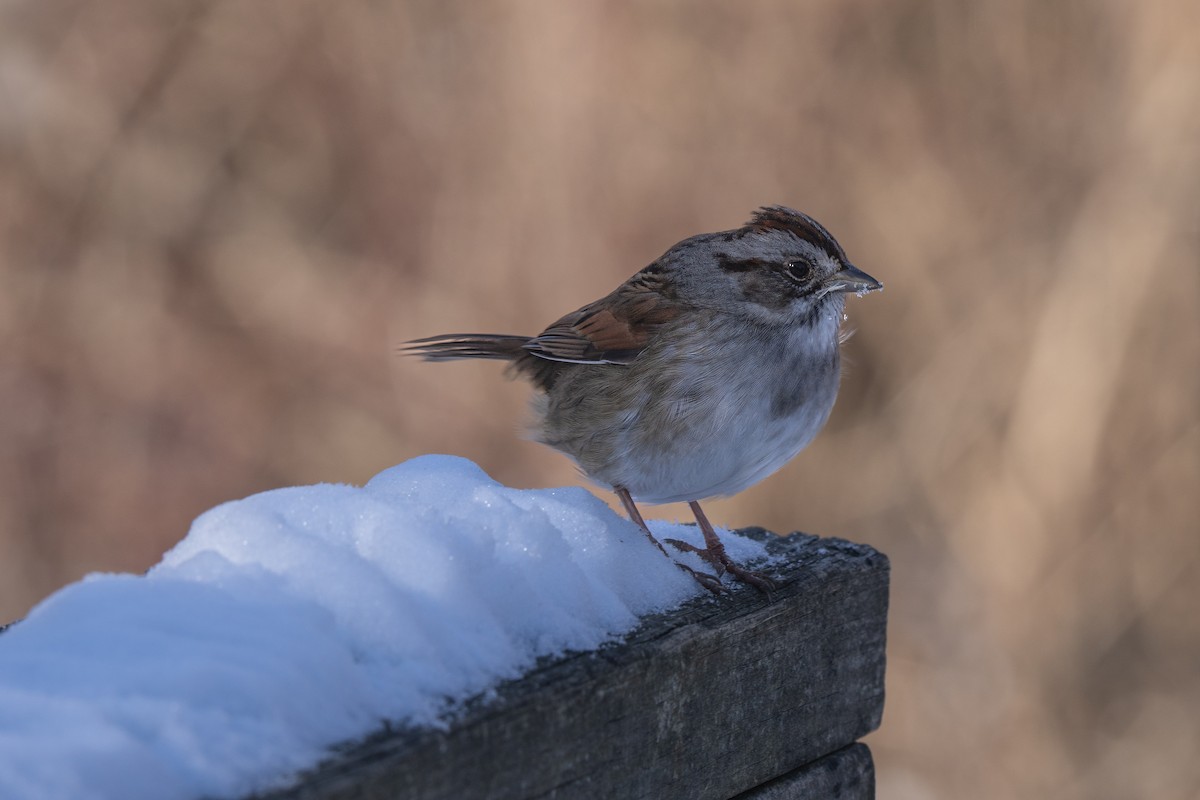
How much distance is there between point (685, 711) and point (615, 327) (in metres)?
1.35

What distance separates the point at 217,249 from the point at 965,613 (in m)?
3.67

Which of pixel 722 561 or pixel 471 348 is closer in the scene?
pixel 722 561

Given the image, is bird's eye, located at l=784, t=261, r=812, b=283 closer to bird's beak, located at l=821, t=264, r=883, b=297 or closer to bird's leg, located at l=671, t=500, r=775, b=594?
bird's beak, located at l=821, t=264, r=883, b=297

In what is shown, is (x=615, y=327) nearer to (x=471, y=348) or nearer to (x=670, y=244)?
(x=471, y=348)

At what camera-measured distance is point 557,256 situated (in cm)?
569

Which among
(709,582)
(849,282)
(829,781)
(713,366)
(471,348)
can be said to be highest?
(471,348)

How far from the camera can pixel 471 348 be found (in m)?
3.45

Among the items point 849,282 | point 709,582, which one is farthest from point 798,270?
point 709,582

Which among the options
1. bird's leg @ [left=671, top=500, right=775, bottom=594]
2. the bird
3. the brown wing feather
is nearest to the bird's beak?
the bird

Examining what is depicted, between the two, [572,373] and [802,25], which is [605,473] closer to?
[572,373]

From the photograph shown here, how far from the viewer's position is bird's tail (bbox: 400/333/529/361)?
3.35 m

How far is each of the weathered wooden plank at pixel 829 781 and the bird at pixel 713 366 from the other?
0.68 m

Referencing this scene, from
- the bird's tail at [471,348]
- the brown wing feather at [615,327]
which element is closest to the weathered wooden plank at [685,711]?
the brown wing feather at [615,327]

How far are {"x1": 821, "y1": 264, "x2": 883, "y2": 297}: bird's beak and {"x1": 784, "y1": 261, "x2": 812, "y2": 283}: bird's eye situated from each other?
5 cm
